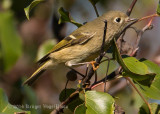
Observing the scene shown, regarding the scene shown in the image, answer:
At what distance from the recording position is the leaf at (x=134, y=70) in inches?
60.7

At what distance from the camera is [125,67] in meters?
1.58

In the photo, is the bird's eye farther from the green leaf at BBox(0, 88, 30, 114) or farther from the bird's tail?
the green leaf at BBox(0, 88, 30, 114)

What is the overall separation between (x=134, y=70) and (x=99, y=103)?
259 mm

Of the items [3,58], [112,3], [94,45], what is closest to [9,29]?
[3,58]

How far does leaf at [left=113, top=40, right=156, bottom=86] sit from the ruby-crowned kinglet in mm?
589

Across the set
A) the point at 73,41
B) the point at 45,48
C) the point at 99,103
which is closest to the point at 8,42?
the point at 45,48

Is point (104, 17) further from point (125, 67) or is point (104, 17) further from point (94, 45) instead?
point (125, 67)

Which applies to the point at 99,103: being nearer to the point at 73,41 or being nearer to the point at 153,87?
the point at 153,87

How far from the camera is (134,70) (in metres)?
1.65

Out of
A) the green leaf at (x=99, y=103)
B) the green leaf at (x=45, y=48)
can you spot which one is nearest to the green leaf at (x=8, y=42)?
the green leaf at (x=45, y=48)

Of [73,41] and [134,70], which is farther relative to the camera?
[73,41]

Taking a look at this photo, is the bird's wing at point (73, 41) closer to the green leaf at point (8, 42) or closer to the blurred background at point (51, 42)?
the blurred background at point (51, 42)

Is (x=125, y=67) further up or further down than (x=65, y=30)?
further up

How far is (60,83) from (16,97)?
114 cm
